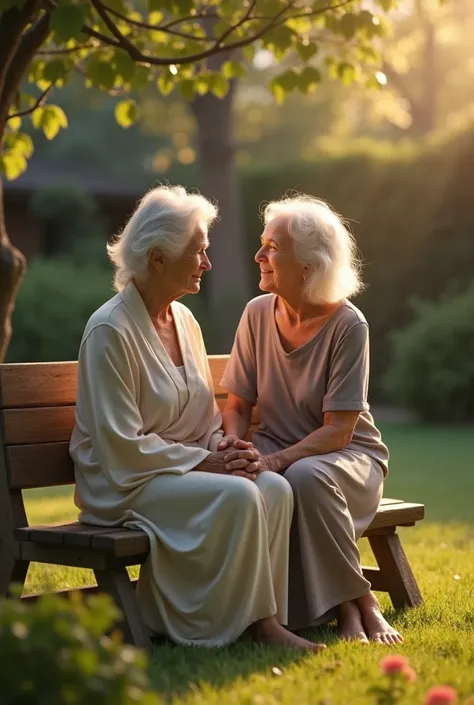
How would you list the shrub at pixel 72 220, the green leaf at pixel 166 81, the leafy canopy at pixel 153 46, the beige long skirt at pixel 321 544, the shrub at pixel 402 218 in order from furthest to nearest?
the shrub at pixel 72 220
the shrub at pixel 402 218
the green leaf at pixel 166 81
the leafy canopy at pixel 153 46
the beige long skirt at pixel 321 544

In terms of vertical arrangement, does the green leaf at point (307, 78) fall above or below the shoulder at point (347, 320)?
above

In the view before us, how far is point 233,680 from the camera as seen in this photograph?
3.69m

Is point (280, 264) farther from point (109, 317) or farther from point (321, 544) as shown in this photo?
point (321, 544)

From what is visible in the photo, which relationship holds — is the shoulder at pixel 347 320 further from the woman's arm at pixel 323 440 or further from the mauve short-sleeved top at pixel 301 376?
the woman's arm at pixel 323 440

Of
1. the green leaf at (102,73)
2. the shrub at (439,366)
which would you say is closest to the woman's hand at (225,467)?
the green leaf at (102,73)

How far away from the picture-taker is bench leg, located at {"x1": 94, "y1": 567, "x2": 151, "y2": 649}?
13.5 feet

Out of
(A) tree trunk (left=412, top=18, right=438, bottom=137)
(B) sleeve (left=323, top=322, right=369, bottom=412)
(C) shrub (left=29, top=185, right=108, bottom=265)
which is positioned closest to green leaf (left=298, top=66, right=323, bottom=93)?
(B) sleeve (left=323, top=322, right=369, bottom=412)

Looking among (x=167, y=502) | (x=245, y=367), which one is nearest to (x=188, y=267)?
(x=245, y=367)

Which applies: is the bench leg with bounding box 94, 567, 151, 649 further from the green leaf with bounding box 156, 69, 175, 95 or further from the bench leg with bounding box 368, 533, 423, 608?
the green leaf with bounding box 156, 69, 175, 95

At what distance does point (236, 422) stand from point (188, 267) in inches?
30.1

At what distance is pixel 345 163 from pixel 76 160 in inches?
843

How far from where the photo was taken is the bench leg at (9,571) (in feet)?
14.7

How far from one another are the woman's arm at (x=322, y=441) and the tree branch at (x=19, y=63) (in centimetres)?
189

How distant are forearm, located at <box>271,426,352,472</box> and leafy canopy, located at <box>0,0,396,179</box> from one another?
1662 millimetres
